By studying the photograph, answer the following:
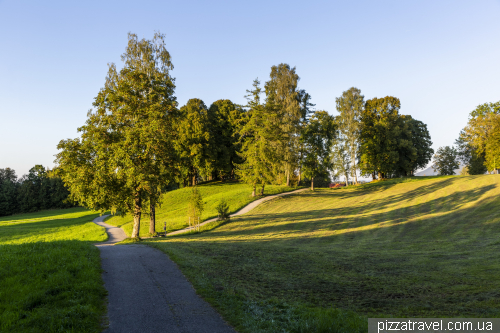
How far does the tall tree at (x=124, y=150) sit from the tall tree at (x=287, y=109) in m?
22.3

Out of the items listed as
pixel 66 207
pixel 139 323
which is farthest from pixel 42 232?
pixel 66 207

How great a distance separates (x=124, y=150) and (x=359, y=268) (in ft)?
53.3

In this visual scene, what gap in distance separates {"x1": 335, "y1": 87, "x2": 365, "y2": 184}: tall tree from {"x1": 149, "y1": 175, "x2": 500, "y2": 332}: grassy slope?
77.2 feet

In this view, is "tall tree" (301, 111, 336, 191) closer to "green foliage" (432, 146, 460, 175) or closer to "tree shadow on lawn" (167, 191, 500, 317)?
"tree shadow on lawn" (167, 191, 500, 317)

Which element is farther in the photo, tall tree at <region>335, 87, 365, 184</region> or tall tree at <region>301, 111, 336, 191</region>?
tall tree at <region>335, 87, 365, 184</region>

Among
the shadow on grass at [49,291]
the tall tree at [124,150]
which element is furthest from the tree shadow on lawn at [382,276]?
the tall tree at [124,150]

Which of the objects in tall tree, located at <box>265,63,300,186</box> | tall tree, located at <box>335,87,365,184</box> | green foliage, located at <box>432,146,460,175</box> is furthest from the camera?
green foliage, located at <box>432,146,460,175</box>

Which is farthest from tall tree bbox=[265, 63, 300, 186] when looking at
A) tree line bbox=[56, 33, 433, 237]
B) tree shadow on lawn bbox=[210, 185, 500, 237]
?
tree shadow on lawn bbox=[210, 185, 500, 237]

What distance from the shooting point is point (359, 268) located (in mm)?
11562

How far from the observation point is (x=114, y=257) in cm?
1183

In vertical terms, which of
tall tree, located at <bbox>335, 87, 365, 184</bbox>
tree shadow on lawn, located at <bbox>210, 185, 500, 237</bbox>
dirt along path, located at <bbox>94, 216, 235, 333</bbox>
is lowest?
tree shadow on lawn, located at <bbox>210, 185, 500, 237</bbox>

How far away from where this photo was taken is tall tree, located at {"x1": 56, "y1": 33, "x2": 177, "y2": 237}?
1984 cm

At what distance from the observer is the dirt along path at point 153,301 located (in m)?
5.77

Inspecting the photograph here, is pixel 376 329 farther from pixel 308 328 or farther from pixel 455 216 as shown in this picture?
pixel 455 216
